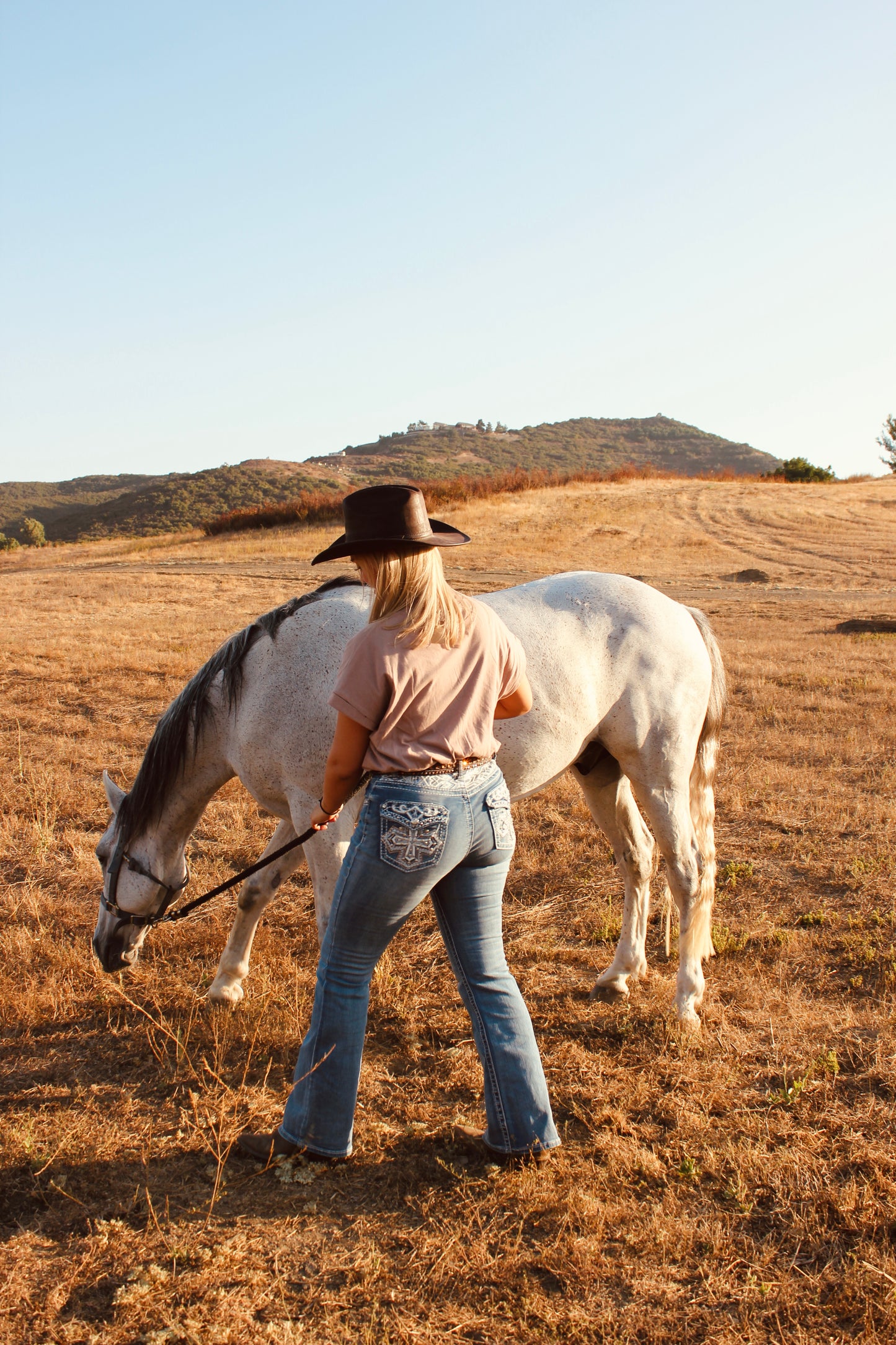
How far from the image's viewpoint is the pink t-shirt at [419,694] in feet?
8.16

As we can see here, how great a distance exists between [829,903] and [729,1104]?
2.07 m

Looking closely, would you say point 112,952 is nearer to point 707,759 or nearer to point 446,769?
point 446,769

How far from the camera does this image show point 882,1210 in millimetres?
2686

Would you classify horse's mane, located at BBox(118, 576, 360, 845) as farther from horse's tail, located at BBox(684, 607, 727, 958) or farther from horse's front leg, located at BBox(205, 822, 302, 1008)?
horse's tail, located at BBox(684, 607, 727, 958)

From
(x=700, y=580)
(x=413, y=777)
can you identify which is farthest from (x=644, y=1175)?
(x=700, y=580)

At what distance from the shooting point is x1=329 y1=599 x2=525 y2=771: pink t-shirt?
249 centimetres

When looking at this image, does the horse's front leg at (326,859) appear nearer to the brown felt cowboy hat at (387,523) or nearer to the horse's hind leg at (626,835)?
the brown felt cowboy hat at (387,523)

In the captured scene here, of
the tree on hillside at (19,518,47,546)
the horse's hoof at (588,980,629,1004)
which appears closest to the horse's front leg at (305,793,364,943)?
the horse's hoof at (588,980,629,1004)

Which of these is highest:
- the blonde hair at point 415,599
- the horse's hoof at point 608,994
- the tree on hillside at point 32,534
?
the tree on hillside at point 32,534

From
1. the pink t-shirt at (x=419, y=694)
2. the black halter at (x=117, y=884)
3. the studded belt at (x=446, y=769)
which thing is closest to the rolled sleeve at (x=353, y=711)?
the pink t-shirt at (x=419, y=694)

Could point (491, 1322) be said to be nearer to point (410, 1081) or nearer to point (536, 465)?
point (410, 1081)

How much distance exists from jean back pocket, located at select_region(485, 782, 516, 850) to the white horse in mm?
923

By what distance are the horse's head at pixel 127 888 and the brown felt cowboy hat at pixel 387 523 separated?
2007 millimetres

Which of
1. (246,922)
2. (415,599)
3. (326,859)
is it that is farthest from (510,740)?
(246,922)
